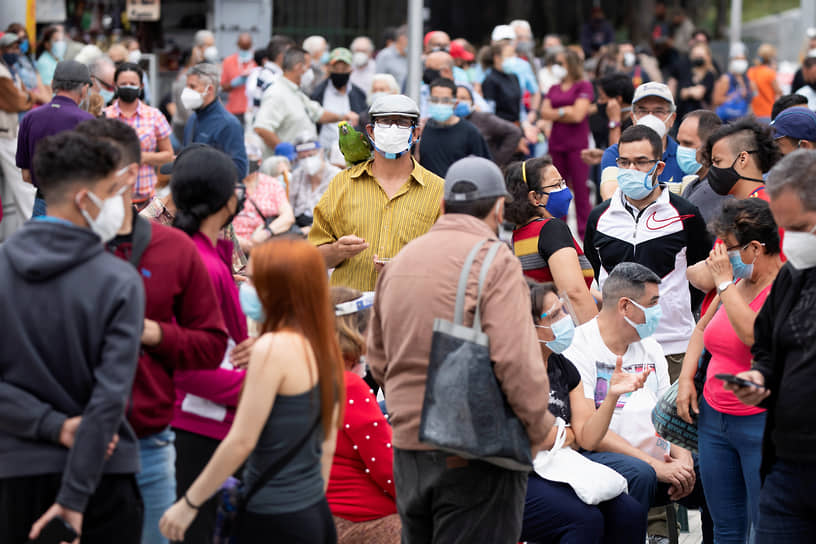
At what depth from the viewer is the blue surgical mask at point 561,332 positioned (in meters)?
4.40

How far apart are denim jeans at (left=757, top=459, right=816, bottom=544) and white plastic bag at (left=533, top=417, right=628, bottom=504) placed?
1053 mm

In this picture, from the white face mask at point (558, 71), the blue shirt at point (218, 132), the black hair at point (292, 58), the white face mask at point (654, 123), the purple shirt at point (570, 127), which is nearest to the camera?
the white face mask at point (654, 123)

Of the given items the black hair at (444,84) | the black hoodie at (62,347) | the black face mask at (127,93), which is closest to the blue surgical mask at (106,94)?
the black face mask at (127,93)

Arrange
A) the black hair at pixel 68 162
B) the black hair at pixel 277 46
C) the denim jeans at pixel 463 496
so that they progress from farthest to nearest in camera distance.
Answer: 1. the black hair at pixel 277 46
2. the denim jeans at pixel 463 496
3. the black hair at pixel 68 162

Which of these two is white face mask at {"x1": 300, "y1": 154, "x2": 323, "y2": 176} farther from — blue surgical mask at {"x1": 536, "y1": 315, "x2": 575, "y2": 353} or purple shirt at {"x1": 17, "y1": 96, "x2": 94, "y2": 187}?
blue surgical mask at {"x1": 536, "y1": 315, "x2": 575, "y2": 353}

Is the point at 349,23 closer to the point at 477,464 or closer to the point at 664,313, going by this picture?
the point at 664,313

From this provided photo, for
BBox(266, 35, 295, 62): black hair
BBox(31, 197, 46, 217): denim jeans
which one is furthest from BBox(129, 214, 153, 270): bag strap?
BBox(266, 35, 295, 62): black hair

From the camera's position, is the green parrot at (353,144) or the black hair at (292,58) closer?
the green parrot at (353,144)

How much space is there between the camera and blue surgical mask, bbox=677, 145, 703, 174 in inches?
280

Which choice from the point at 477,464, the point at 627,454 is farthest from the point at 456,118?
the point at 477,464

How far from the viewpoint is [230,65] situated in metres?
14.9

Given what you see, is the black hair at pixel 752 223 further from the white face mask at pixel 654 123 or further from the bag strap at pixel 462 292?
the white face mask at pixel 654 123

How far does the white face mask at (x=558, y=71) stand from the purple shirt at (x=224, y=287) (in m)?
9.80

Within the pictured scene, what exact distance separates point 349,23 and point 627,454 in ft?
57.5
